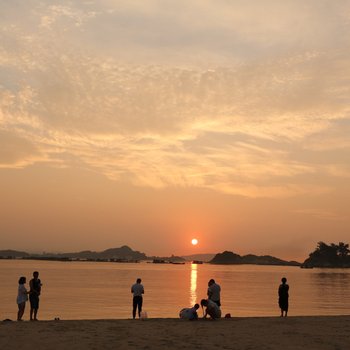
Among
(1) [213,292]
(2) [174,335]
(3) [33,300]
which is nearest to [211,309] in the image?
(1) [213,292]

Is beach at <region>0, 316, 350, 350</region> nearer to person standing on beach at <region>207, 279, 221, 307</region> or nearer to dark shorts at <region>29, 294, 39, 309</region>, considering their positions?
person standing on beach at <region>207, 279, 221, 307</region>

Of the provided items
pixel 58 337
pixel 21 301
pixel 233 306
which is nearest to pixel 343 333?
pixel 58 337

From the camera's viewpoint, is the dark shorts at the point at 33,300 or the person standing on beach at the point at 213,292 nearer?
the dark shorts at the point at 33,300

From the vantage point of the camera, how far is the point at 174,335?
18047mm

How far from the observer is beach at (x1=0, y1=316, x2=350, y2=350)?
1619cm

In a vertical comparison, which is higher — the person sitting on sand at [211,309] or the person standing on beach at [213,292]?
the person standing on beach at [213,292]

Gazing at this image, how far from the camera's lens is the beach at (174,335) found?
16188 millimetres

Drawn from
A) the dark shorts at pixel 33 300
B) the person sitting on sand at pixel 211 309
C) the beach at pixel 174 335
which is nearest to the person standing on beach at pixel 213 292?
the person sitting on sand at pixel 211 309

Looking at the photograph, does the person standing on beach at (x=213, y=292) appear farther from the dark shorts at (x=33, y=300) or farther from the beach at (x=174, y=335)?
the dark shorts at (x=33, y=300)

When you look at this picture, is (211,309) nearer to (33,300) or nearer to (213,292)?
(213,292)

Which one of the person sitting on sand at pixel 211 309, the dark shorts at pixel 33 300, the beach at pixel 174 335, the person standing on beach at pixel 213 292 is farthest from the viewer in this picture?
the person standing on beach at pixel 213 292

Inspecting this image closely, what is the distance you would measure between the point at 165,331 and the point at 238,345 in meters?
3.64

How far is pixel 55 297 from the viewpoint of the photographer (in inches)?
2520

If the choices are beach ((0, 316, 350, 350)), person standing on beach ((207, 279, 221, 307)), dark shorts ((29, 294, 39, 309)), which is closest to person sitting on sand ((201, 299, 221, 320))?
beach ((0, 316, 350, 350))
